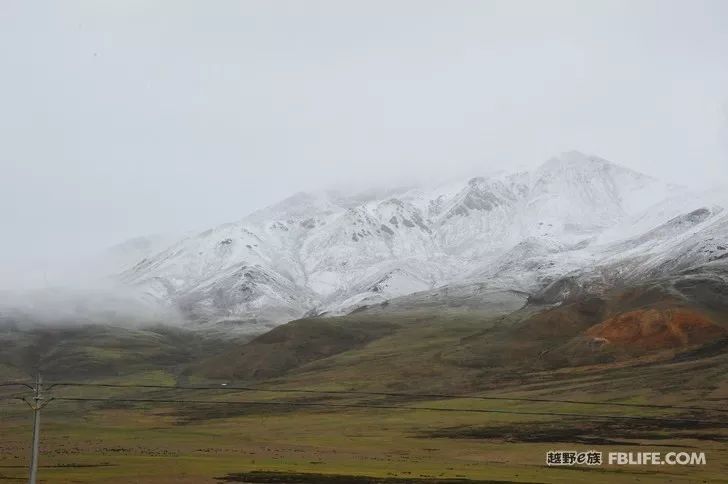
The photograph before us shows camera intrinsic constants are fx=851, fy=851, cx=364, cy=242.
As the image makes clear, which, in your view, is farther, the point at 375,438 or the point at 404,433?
the point at 404,433

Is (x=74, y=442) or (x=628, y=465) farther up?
(x=74, y=442)

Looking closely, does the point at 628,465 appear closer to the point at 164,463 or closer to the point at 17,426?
the point at 164,463

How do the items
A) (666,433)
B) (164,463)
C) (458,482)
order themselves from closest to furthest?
1. (458,482)
2. (164,463)
3. (666,433)

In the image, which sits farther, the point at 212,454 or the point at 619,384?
the point at 619,384

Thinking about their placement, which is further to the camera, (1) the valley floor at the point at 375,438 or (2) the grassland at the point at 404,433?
(2) the grassland at the point at 404,433

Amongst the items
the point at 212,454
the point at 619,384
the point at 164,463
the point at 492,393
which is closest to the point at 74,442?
the point at 212,454

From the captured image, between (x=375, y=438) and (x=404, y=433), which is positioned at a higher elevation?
(x=404, y=433)

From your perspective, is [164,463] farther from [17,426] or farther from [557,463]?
[17,426]

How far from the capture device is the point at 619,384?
→ 17162cm

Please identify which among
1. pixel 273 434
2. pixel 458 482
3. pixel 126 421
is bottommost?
pixel 458 482

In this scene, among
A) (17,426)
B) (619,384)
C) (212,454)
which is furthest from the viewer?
(619,384)

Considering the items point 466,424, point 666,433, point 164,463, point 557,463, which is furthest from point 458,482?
point 466,424

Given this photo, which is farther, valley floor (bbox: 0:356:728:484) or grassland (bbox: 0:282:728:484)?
grassland (bbox: 0:282:728:484)

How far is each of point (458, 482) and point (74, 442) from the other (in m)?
68.3
